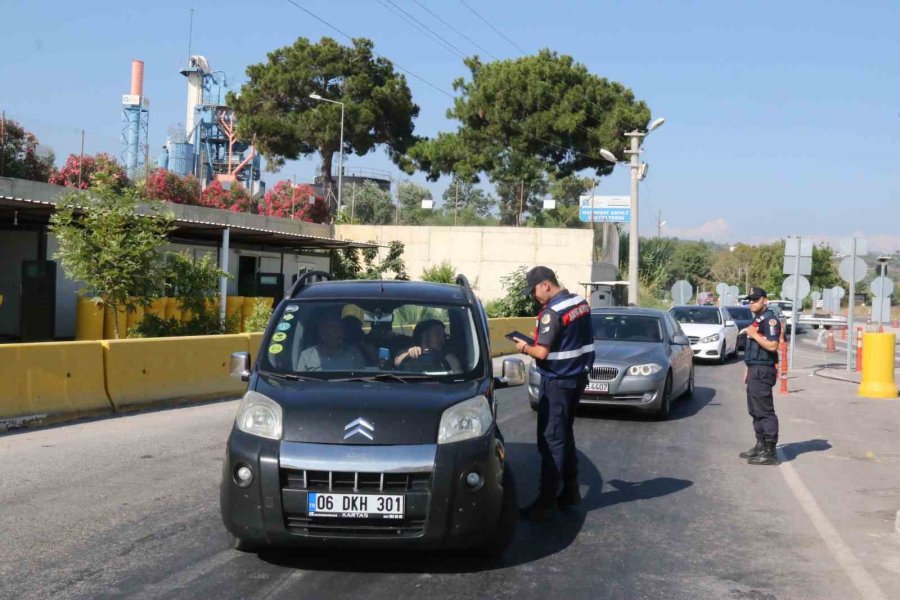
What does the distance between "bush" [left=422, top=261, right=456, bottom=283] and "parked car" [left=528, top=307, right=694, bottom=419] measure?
18681 mm

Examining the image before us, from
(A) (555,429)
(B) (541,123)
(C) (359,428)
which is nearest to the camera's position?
(C) (359,428)

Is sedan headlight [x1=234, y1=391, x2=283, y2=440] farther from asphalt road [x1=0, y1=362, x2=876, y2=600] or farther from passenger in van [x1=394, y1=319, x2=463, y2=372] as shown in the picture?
passenger in van [x1=394, y1=319, x2=463, y2=372]

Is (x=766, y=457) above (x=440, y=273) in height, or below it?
below

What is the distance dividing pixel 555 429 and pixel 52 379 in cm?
643

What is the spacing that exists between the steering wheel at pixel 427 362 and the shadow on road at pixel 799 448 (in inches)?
218

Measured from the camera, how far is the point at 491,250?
39.2 meters

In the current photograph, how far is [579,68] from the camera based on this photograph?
49.1 meters

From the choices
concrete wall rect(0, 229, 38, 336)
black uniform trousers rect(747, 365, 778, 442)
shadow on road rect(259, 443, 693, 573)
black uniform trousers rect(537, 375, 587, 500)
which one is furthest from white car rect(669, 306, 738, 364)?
black uniform trousers rect(537, 375, 587, 500)

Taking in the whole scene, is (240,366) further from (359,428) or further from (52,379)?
(52,379)

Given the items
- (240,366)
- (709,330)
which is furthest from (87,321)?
(709,330)

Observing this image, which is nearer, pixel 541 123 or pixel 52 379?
pixel 52 379

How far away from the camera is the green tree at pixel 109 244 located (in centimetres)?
1620

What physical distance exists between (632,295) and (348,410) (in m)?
31.2

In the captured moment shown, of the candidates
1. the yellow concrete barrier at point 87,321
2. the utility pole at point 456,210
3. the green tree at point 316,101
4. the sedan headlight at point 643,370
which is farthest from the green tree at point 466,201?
the sedan headlight at point 643,370
